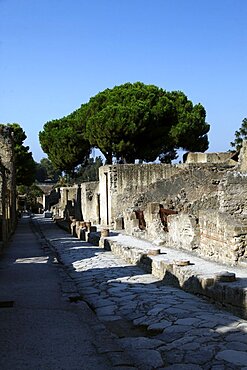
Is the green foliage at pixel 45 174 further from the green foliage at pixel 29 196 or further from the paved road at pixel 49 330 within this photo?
the paved road at pixel 49 330

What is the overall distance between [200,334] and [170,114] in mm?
31138

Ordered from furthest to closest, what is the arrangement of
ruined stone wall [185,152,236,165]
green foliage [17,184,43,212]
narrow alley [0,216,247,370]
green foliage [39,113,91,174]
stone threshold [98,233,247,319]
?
green foliage [17,184,43,212], green foliage [39,113,91,174], ruined stone wall [185,152,236,165], stone threshold [98,233,247,319], narrow alley [0,216,247,370]

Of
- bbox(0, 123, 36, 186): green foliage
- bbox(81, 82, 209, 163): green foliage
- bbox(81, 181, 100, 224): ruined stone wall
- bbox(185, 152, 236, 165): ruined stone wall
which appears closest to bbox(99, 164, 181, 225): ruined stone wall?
bbox(81, 181, 100, 224): ruined stone wall

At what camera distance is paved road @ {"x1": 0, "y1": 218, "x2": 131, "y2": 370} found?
13.8 feet

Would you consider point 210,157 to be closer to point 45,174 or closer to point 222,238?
point 222,238

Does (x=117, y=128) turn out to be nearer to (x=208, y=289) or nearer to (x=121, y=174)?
(x=121, y=174)

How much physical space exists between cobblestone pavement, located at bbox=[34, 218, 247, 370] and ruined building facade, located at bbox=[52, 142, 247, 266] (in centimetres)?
154

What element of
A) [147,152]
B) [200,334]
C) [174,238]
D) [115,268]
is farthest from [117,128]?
[200,334]

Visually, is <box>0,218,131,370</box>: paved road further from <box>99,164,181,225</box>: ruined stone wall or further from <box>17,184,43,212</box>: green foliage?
<box>17,184,43,212</box>: green foliage

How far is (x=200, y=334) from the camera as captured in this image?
5.23m

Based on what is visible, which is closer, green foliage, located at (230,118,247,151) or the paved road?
the paved road

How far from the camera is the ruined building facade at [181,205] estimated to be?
973 centimetres

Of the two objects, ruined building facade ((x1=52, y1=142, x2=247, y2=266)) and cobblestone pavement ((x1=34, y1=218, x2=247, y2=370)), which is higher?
ruined building facade ((x1=52, y1=142, x2=247, y2=266))

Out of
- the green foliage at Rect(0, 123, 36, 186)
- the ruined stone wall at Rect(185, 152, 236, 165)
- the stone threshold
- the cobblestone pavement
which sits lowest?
the cobblestone pavement
